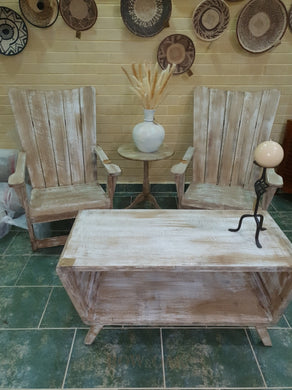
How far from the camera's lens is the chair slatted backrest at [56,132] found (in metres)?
2.09

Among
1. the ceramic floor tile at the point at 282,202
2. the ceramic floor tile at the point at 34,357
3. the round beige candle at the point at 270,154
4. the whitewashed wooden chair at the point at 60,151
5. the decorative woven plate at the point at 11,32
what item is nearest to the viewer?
the round beige candle at the point at 270,154

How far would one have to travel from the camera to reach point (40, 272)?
1.88 metres

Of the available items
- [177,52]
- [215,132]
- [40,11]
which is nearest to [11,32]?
[40,11]

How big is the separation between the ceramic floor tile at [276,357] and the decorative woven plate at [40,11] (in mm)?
2531

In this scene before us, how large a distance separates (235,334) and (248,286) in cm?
26

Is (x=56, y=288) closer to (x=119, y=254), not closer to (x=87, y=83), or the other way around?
(x=119, y=254)

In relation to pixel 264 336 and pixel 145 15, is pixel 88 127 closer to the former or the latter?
pixel 145 15

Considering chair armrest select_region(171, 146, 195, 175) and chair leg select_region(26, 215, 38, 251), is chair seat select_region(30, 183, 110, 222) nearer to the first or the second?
chair leg select_region(26, 215, 38, 251)

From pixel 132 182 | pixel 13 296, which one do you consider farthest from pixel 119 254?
pixel 132 182

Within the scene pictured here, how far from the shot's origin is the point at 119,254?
1260 millimetres

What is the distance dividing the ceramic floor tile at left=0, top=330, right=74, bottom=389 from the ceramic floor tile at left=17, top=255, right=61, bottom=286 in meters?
0.35

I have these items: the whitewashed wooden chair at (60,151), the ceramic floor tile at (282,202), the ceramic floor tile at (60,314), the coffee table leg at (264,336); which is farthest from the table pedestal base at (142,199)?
the coffee table leg at (264,336)

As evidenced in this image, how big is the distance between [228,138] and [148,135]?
67 cm

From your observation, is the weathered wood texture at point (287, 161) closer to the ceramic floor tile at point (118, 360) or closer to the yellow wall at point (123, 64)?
the yellow wall at point (123, 64)
